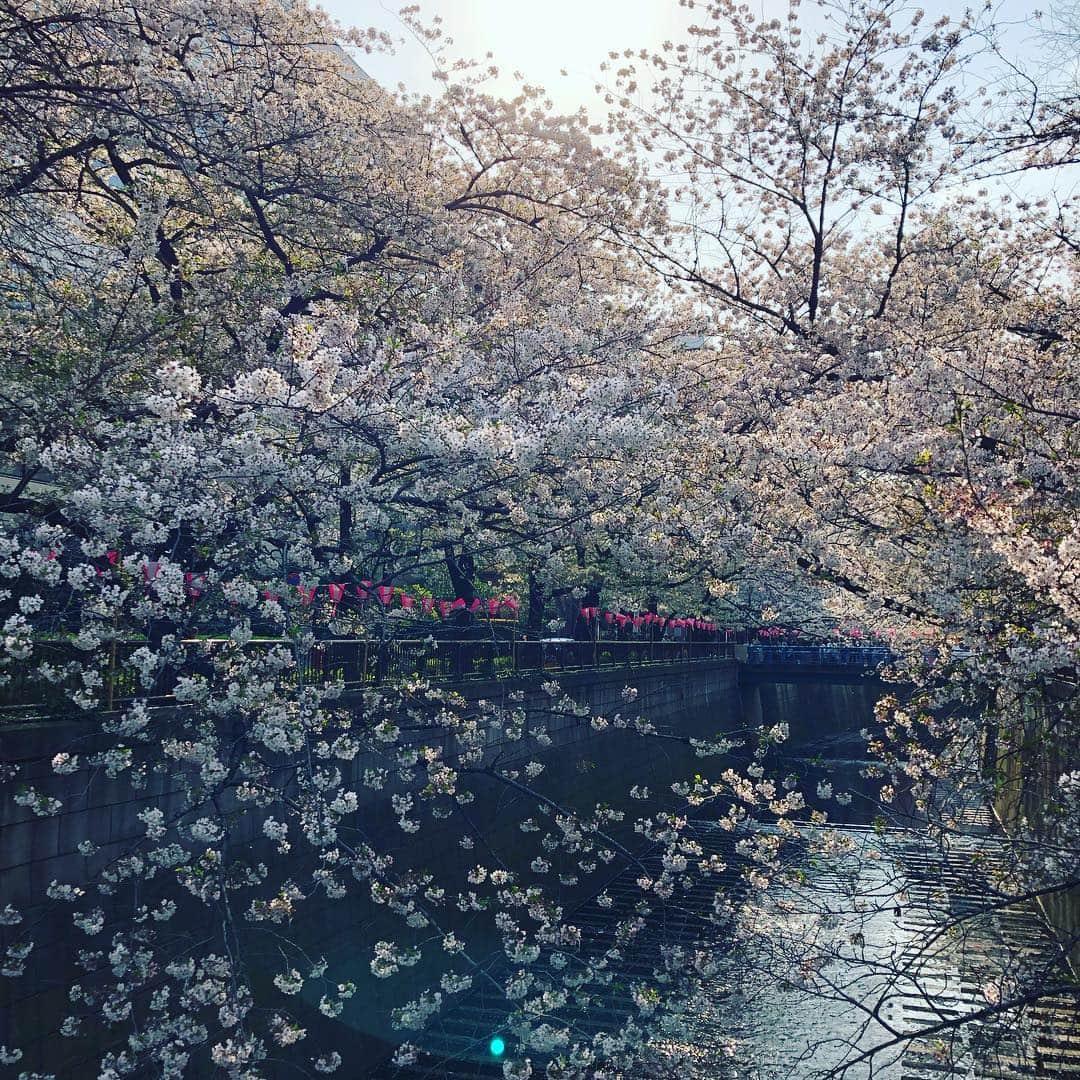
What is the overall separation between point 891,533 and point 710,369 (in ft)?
29.7

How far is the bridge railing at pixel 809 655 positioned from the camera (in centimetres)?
5150

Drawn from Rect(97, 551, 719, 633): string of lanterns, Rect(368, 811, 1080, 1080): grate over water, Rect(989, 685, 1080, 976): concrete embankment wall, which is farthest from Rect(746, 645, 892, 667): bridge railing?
Rect(989, 685, 1080, 976): concrete embankment wall

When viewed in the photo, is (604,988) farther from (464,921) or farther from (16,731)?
(16,731)

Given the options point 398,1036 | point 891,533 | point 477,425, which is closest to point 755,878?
point 891,533

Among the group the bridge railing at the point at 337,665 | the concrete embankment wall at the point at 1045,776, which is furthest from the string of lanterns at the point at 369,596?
the concrete embankment wall at the point at 1045,776

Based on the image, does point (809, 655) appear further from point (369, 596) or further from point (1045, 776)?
point (369, 596)

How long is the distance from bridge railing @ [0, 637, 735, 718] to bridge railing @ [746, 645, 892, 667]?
26439mm

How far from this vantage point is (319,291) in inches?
567

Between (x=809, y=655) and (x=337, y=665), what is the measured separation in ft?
168

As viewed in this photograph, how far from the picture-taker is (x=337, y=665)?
14523mm

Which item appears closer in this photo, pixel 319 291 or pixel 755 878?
pixel 755 878

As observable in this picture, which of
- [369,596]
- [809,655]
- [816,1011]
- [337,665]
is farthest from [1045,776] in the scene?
[809,655]

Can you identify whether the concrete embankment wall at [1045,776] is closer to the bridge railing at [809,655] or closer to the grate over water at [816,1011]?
the grate over water at [816,1011]

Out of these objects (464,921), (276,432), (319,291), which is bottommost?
(464,921)
